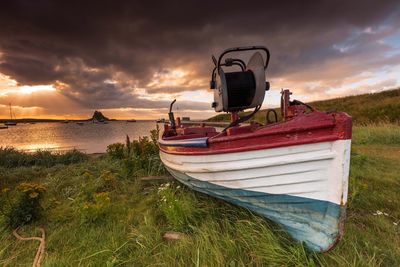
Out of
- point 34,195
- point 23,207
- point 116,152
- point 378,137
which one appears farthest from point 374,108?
point 23,207

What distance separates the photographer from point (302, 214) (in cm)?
287

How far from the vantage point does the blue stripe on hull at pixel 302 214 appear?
2695 mm

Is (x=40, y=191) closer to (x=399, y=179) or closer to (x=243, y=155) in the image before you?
(x=243, y=155)

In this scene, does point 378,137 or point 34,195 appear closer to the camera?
point 34,195

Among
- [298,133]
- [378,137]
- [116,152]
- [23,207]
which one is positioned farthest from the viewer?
[378,137]

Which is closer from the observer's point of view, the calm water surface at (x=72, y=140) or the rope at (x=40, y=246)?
the rope at (x=40, y=246)

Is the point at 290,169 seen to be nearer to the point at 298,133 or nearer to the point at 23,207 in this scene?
the point at 298,133

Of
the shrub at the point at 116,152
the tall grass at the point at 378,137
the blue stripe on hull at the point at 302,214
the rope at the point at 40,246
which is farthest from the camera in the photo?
the tall grass at the point at 378,137

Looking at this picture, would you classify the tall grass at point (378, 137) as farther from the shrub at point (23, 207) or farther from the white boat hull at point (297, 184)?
the shrub at point (23, 207)

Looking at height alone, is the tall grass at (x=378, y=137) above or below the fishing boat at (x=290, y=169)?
below

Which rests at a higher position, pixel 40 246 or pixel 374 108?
pixel 374 108

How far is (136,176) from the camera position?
269 inches

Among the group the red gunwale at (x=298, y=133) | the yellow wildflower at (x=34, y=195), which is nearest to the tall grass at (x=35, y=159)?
the yellow wildflower at (x=34, y=195)

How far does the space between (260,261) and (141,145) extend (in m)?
5.54
